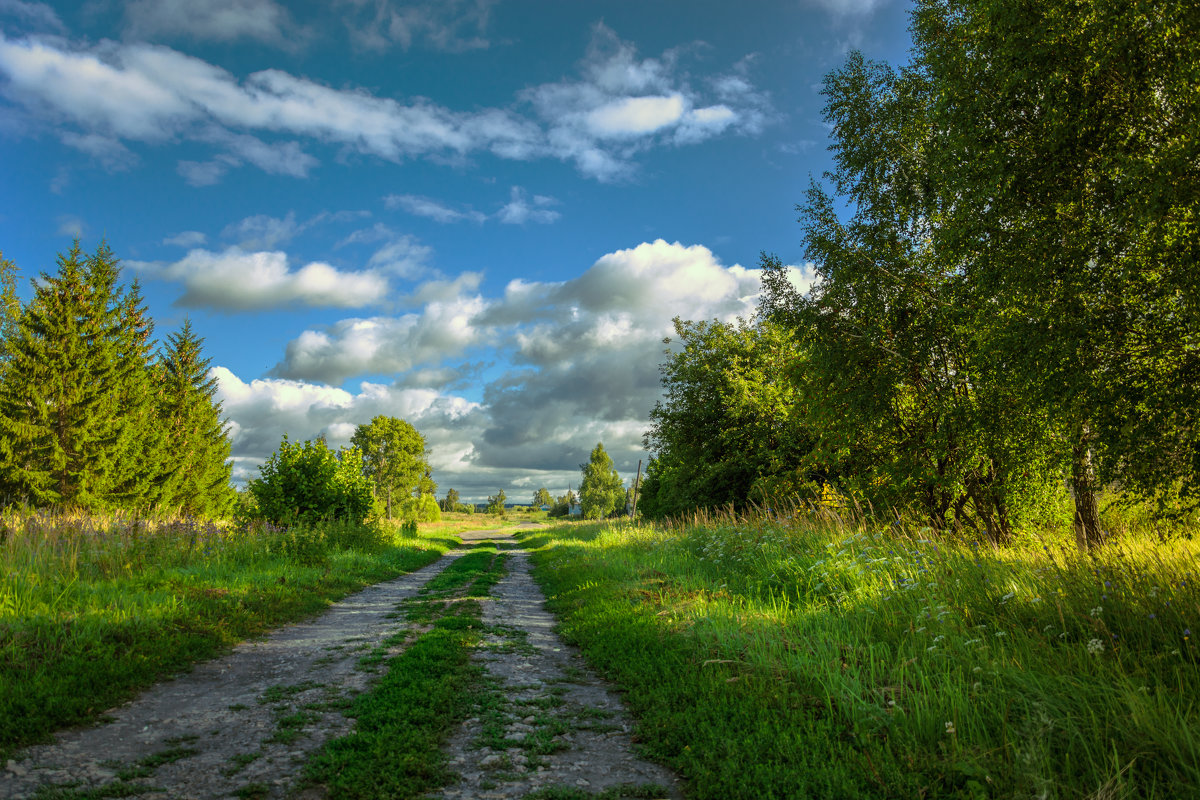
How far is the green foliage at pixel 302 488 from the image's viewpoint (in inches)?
752

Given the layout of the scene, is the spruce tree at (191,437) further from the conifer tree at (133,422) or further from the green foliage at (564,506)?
the green foliage at (564,506)

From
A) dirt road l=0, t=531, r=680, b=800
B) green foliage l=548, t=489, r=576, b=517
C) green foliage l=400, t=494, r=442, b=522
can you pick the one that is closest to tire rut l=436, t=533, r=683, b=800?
dirt road l=0, t=531, r=680, b=800

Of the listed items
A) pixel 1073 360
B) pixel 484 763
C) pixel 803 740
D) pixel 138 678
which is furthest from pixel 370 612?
pixel 1073 360

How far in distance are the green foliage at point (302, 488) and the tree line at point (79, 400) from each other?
438 inches

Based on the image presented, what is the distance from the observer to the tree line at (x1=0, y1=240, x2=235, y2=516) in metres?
23.9

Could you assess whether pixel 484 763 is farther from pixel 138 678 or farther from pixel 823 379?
pixel 823 379

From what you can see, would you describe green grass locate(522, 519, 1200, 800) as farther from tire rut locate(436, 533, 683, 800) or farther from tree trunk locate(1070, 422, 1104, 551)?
tree trunk locate(1070, 422, 1104, 551)

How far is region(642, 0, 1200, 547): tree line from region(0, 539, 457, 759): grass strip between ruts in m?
12.1

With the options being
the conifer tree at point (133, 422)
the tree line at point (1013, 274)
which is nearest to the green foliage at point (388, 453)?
the conifer tree at point (133, 422)

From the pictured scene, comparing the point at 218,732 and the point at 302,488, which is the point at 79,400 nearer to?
the point at 302,488

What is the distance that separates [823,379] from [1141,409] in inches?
333

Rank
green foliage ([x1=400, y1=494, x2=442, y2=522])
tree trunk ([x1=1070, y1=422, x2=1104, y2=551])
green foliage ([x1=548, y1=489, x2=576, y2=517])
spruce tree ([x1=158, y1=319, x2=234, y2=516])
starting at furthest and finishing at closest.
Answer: green foliage ([x1=548, y1=489, x2=576, y2=517]) → green foliage ([x1=400, y1=494, x2=442, y2=522]) → spruce tree ([x1=158, y1=319, x2=234, y2=516]) → tree trunk ([x1=1070, y1=422, x2=1104, y2=551])

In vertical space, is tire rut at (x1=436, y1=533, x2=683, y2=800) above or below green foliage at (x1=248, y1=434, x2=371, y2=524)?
below

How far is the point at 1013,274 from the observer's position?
29.9ft
